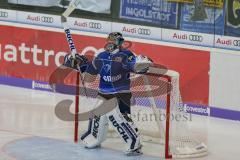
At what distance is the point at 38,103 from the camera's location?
12898mm

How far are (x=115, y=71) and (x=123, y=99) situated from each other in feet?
1.30

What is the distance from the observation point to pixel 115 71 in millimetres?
9398

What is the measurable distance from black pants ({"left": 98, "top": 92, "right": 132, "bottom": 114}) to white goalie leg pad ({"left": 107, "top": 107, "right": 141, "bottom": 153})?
17 cm

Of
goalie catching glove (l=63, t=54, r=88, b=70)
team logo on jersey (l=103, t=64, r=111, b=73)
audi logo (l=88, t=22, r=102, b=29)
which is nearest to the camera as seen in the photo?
team logo on jersey (l=103, t=64, r=111, b=73)

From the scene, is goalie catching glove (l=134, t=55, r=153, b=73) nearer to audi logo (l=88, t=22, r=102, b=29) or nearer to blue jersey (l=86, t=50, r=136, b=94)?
blue jersey (l=86, t=50, r=136, b=94)

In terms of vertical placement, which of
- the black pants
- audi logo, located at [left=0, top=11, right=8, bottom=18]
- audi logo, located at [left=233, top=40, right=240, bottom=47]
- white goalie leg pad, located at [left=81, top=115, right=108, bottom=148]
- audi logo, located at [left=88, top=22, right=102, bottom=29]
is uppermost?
audi logo, located at [left=0, top=11, right=8, bottom=18]

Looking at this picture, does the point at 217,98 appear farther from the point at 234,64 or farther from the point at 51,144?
the point at 51,144

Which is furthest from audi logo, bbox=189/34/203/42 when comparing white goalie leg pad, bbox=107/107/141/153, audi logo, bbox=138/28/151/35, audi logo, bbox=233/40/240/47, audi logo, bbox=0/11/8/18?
audi logo, bbox=0/11/8/18

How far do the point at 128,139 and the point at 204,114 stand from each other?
3095mm

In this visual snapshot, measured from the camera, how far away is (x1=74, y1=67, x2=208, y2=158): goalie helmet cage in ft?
31.2

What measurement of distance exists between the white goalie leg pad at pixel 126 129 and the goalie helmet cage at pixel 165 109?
39 centimetres

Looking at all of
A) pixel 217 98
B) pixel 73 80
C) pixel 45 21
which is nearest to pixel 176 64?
pixel 217 98

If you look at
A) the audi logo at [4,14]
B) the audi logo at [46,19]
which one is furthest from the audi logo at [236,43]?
the audi logo at [4,14]

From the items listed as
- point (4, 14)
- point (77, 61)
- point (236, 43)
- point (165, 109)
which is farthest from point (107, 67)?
point (4, 14)
